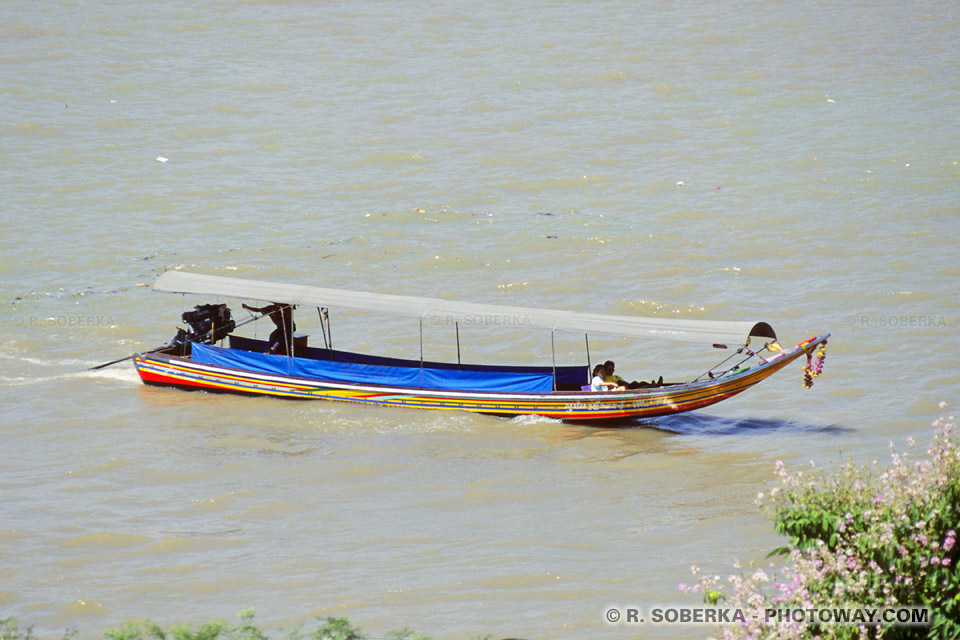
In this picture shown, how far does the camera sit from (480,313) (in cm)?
1377

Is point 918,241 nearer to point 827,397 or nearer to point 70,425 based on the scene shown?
point 827,397

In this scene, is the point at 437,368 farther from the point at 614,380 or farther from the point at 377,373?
the point at 614,380

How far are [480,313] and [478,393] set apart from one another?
97cm

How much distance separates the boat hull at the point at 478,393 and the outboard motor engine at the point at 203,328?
403mm

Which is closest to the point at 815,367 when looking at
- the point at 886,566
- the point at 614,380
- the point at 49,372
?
the point at 614,380

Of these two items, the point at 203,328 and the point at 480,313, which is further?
the point at 203,328

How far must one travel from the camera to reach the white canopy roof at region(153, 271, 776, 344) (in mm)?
12664

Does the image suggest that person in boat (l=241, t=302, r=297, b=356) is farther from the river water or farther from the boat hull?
the river water

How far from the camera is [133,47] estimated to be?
100ft

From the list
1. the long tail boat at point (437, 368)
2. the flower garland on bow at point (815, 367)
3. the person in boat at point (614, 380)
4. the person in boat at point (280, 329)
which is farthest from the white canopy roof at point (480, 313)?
the person in boat at point (614, 380)

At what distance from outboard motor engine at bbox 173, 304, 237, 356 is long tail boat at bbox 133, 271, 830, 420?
0.6 inches

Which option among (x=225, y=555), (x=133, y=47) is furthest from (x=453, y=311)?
(x=133, y=47)

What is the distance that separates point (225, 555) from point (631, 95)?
64.5 feet

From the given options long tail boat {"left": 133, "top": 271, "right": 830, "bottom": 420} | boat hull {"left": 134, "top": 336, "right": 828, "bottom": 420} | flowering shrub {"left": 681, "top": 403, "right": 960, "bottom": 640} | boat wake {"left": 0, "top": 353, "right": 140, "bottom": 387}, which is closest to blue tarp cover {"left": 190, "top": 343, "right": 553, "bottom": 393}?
long tail boat {"left": 133, "top": 271, "right": 830, "bottom": 420}
